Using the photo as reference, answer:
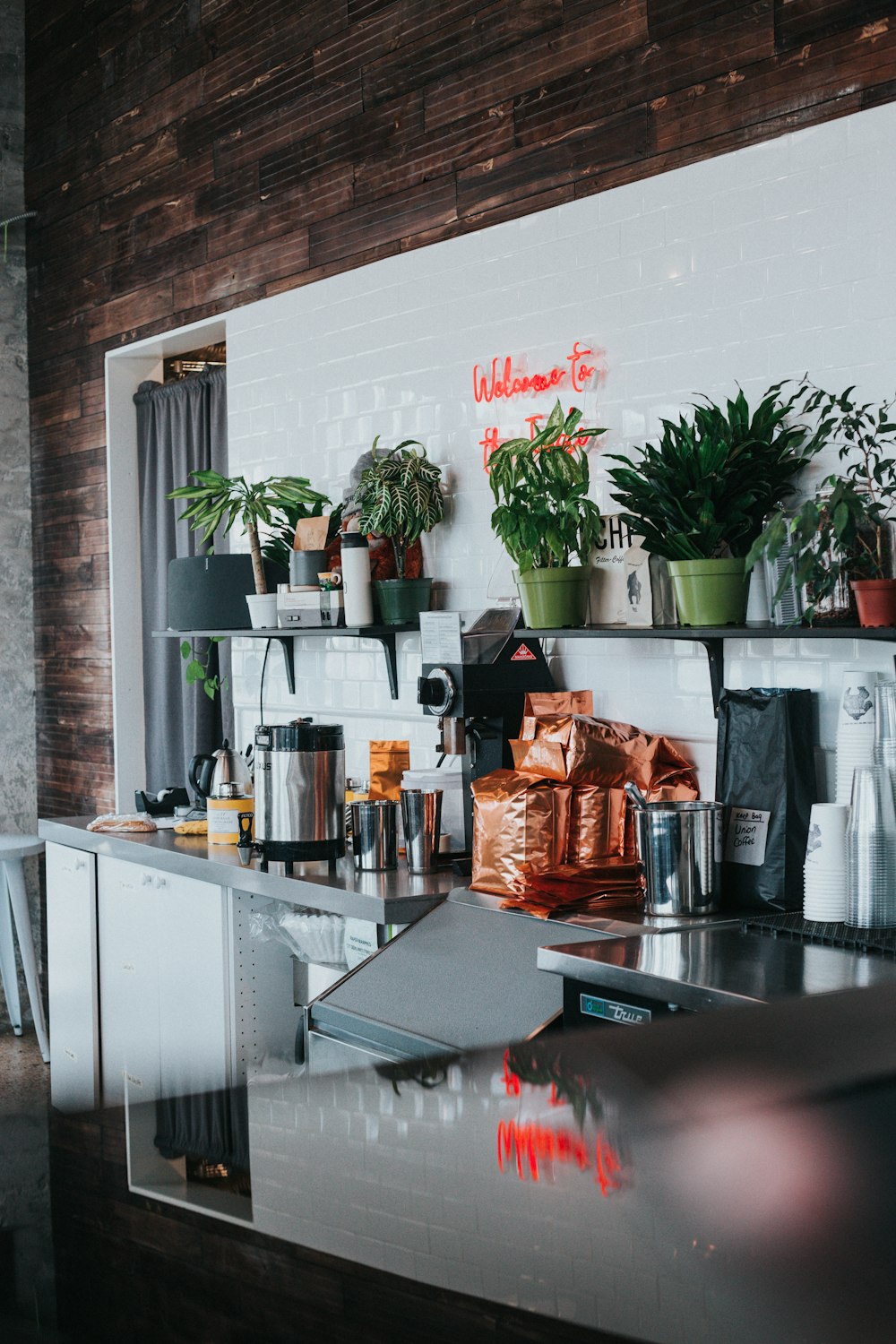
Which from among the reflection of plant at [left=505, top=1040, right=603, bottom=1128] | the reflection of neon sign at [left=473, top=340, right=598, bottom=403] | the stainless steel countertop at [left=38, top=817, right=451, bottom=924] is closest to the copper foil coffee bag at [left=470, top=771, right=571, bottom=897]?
the stainless steel countertop at [left=38, top=817, right=451, bottom=924]

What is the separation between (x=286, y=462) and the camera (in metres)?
4.67

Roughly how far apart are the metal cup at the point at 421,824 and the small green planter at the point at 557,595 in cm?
53

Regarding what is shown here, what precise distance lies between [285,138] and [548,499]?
204 centimetres

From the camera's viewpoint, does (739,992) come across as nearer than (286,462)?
Yes

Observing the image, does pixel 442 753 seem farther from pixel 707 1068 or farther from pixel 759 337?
pixel 707 1068

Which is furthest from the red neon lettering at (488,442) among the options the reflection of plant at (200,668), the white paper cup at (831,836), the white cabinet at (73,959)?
the white cabinet at (73,959)

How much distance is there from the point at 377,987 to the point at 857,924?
1000 mm

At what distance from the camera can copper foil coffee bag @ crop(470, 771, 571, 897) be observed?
3102 millimetres

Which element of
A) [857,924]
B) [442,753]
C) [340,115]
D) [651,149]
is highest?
[340,115]

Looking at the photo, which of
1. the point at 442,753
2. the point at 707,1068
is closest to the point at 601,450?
the point at 442,753

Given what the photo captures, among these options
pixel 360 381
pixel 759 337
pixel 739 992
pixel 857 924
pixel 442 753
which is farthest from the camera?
pixel 360 381

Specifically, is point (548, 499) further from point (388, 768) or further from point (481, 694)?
point (388, 768)

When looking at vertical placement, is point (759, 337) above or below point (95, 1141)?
above

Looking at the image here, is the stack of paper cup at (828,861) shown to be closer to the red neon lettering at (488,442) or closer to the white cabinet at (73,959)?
the red neon lettering at (488,442)
